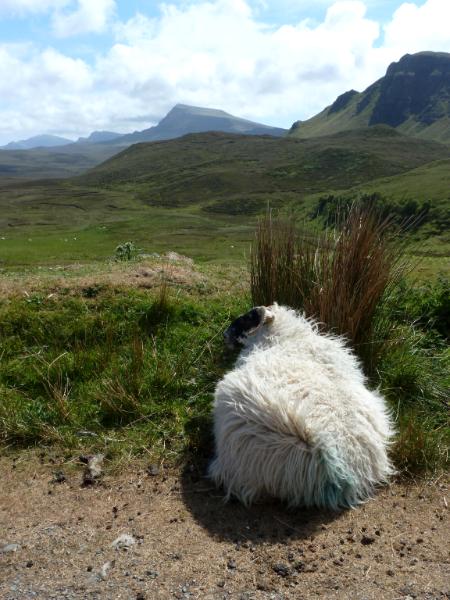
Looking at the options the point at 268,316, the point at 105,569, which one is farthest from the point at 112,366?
the point at 105,569

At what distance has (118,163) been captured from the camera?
16612cm

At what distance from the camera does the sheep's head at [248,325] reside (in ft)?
18.2

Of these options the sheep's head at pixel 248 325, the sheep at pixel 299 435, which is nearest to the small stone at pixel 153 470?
the sheep at pixel 299 435

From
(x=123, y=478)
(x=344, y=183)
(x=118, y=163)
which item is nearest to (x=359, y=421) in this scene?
(x=123, y=478)

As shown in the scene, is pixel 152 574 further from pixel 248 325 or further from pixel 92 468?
pixel 248 325

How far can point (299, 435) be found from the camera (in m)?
4.07

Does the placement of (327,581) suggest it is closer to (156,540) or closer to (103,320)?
(156,540)

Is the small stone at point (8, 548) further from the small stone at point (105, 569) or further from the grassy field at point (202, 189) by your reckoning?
the grassy field at point (202, 189)

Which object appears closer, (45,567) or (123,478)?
(45,567)

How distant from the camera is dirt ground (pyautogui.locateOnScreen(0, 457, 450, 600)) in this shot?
11.2 feet

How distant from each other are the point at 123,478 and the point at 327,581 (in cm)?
204

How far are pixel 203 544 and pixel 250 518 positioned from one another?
0.45 meters

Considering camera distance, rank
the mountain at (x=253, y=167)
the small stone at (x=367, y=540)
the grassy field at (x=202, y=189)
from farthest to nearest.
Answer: the mountain at (x=253, y=167), the grassy field at (x=202, y=189), the small stone at (x=367, y=540)

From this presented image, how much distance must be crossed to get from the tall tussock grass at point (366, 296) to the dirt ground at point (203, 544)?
1178 mm
